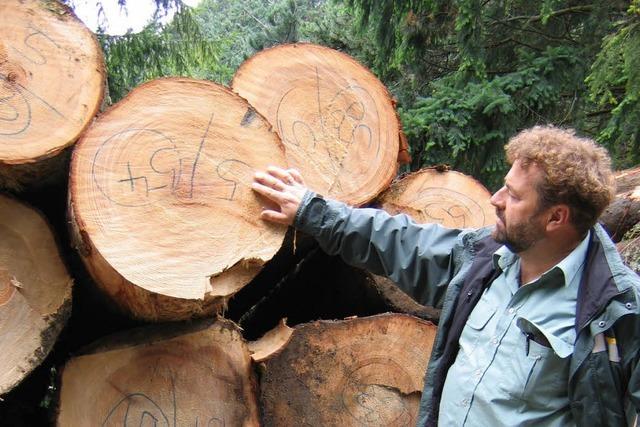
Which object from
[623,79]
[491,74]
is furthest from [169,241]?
[491,74]

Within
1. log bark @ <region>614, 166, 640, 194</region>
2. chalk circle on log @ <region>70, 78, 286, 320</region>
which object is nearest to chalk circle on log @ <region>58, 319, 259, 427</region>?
chalk circle on log @ <region>70, 78, 286, 320</region>

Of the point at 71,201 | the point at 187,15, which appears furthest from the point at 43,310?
the point at 187,15

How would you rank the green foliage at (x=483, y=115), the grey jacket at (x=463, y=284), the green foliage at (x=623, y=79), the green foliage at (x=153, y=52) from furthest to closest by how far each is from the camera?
the green foliage at (x=483, y=115) < the green foliage at (x=153, y=52) < the green foliage at (x=623, y=79) < the grey jacket at (x=463, y=284)

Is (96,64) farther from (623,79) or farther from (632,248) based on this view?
(623,79)

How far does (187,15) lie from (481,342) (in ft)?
11.3

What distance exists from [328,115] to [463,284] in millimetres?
966

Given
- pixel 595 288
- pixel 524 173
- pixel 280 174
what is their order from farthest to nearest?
pixel 280 174 → pixel 524 173 → pixel 595 288

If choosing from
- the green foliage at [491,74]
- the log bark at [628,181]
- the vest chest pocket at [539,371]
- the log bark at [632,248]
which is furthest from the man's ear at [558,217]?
the green foliage at [491,74]

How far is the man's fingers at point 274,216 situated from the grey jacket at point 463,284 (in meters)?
0.04

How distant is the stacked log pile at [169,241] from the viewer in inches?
75.3

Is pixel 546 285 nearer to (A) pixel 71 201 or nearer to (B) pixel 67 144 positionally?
(A) pixel 71 201

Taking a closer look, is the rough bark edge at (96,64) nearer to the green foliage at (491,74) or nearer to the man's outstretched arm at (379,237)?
the man's outstretched arm at (379,237)

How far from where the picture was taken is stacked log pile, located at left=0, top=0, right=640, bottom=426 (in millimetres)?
1913

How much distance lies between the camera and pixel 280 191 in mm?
2080
